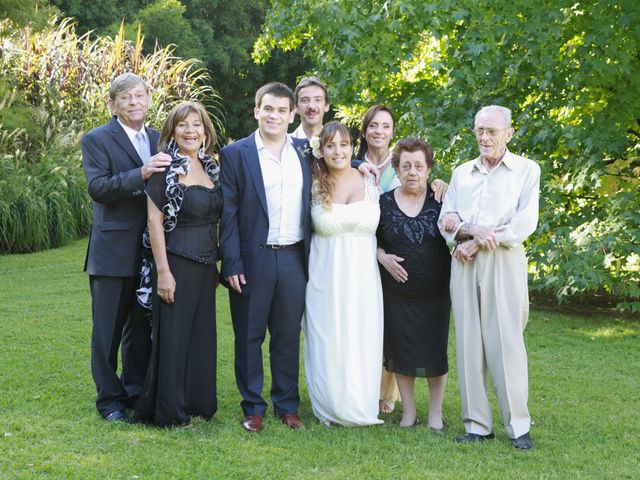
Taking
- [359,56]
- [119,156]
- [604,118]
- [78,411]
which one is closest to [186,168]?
[119,156]

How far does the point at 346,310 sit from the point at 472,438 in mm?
1003

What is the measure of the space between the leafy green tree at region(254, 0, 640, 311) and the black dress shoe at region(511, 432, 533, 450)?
3.48 m

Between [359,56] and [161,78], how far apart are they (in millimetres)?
8178

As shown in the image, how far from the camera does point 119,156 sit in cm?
501

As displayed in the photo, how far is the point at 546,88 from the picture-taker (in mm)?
8383

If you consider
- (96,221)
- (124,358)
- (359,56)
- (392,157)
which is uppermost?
(359,56)

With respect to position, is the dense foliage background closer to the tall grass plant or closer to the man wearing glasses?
the tall grass plant

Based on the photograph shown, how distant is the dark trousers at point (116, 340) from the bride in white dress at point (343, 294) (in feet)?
3.39

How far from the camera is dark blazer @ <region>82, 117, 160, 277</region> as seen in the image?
4973 millimetres

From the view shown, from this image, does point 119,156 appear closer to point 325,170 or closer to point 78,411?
point 325,170

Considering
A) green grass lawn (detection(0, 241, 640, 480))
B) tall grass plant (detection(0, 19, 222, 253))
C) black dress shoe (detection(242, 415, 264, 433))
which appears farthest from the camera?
tall grass plant (detection(0, 19, 222, 253))

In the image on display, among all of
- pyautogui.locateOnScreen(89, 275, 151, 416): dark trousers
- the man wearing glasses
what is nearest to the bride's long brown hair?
the man wearing glasses

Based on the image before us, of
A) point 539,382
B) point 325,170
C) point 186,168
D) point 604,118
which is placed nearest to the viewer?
point 186,168

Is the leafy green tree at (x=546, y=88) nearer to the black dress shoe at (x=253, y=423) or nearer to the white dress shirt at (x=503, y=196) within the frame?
the white dress shirt at (x=503, y=196)
